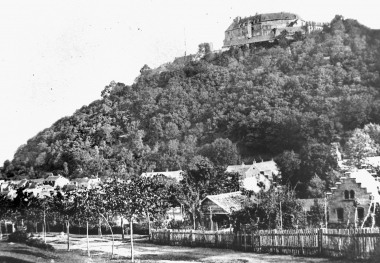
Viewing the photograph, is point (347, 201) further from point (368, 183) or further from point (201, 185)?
point (201, 185)

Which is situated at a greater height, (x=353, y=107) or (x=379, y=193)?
(x=353, y=107)

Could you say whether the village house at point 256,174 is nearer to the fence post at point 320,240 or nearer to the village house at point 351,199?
the village house at point 351,199

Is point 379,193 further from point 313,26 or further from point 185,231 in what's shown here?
point 313,26

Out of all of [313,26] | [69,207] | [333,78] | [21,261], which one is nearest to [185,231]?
[69,207]

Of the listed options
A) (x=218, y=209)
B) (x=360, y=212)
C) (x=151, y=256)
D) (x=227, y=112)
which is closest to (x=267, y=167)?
(x=227, y=112)

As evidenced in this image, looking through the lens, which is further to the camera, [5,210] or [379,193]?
[5,210]

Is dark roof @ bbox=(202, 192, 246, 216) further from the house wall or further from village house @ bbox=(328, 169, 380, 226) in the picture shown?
village house @ bbox=(328, 169, 380, 226)
